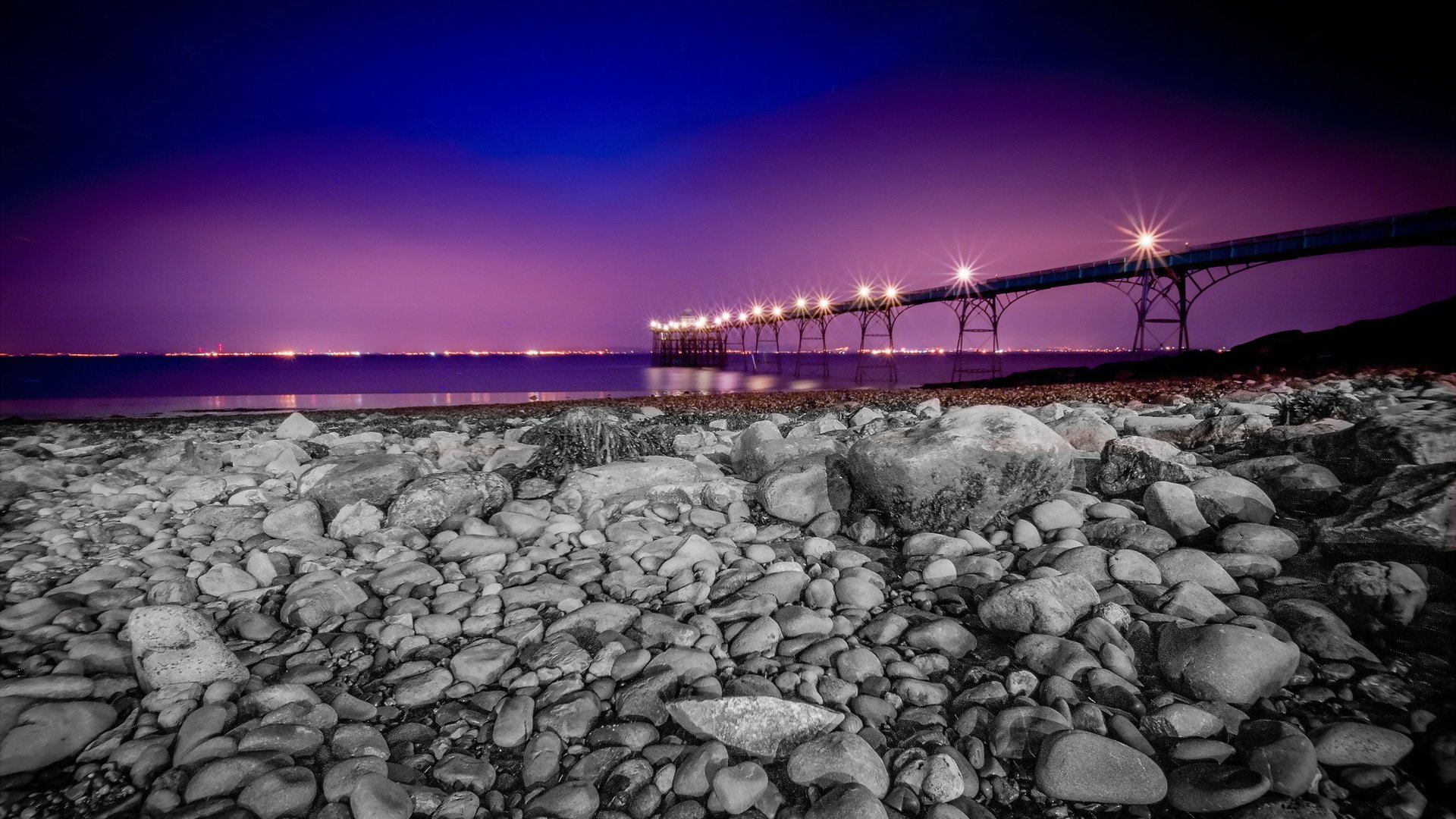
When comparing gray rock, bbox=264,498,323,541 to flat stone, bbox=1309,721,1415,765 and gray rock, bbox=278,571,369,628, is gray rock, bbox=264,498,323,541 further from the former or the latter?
flat stone, bbox=1309,721,1415,765

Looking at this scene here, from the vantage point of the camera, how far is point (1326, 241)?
809 inches

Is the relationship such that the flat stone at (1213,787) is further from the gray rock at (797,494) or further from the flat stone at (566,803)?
the gray rock at (797,494)

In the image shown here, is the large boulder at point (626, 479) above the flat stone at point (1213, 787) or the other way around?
above

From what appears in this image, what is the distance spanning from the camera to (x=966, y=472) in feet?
12.2

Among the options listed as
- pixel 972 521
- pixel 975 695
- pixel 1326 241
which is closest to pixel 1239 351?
pixel 1326 241

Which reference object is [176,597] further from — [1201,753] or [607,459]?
[1201,753]

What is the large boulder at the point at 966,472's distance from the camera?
3713mm

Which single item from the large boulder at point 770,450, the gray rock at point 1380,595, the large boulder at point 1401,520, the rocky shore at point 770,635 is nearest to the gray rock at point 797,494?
the rocky shore at point 770,635

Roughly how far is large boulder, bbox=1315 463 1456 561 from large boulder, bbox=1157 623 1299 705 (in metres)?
1.17

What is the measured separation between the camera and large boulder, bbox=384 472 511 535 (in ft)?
13.6

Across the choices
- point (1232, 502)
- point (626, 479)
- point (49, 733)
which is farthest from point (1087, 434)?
point (49, 733)

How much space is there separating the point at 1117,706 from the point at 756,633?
1470 millimetres

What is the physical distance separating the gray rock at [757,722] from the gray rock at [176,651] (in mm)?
1986

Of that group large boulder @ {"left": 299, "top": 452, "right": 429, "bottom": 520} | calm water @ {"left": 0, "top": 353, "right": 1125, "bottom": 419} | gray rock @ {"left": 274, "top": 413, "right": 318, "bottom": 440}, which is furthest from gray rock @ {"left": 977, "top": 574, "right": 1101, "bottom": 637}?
calm water @ {"left": 0, "top": 353, "right": 1125, "bottom": 419}
